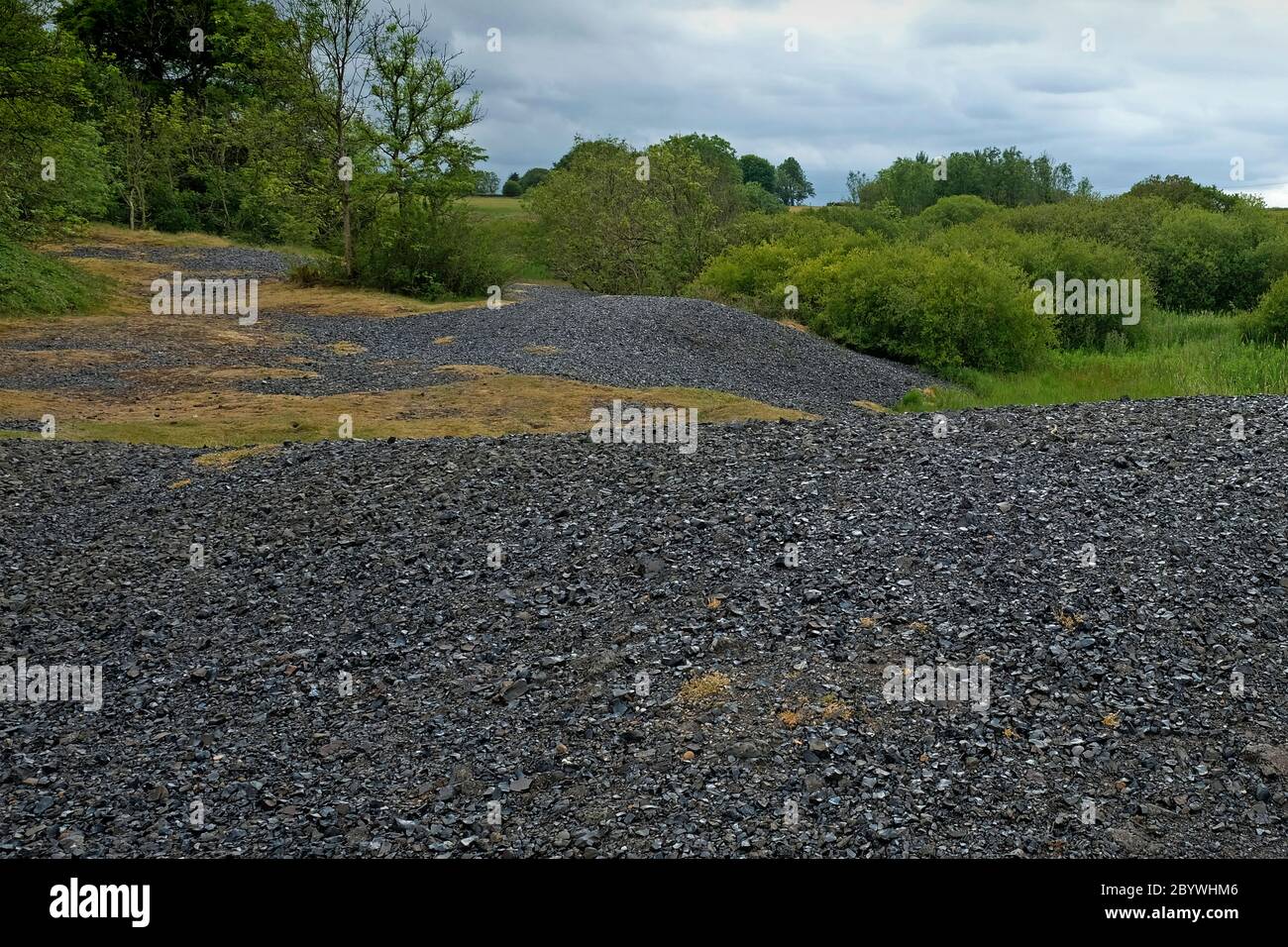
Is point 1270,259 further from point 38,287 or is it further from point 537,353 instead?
point 38,287

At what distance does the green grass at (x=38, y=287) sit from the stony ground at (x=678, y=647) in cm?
1453

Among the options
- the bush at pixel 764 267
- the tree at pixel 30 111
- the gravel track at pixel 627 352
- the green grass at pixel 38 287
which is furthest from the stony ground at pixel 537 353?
the bush at pixel 764 267

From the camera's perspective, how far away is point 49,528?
955 centimetres

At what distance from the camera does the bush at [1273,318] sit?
26172 mm

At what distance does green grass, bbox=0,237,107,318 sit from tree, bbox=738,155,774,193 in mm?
91627

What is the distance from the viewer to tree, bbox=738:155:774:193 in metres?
111

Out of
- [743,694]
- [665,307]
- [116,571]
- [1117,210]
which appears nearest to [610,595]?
[743,694]

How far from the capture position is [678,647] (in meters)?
6.71

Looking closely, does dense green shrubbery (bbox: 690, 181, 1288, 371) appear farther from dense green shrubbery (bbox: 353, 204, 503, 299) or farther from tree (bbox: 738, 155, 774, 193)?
tree (bbox: 738, 155, 774, 193)

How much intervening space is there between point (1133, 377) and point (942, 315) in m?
4.34
